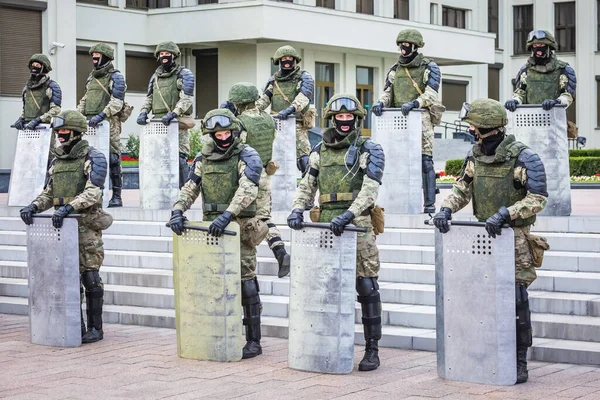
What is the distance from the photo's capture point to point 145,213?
49.2 ft

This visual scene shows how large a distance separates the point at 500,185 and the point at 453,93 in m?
39.5

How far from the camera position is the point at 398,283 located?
11.5 meters

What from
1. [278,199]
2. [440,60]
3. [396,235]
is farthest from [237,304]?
[440,60]

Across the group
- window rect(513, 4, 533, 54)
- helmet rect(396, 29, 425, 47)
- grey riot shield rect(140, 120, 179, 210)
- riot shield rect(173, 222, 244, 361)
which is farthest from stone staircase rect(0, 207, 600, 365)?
window rect(513, 4, 533, 54)

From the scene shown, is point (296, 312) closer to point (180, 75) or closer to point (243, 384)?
point (243, 384)

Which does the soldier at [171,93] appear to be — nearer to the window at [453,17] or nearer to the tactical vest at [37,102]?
the tactical vest at [37,102]

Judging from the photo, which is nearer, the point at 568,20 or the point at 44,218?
the point at 44,218

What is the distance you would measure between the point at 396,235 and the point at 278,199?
2.79 metres

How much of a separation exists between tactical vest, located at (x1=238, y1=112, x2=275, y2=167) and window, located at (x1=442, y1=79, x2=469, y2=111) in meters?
34.8

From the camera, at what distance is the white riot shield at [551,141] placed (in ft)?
43.7

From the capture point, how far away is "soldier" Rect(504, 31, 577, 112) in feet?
43.5

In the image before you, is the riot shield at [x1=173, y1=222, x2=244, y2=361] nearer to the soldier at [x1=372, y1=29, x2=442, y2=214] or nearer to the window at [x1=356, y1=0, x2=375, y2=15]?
the soldier at [x1=372, y1=29, x2=442, y2=214]

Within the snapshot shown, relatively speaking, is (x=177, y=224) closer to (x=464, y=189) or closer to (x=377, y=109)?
(x=464, y=189)

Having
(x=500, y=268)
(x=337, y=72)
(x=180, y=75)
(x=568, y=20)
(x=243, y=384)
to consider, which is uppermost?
(x=568, y=20)
